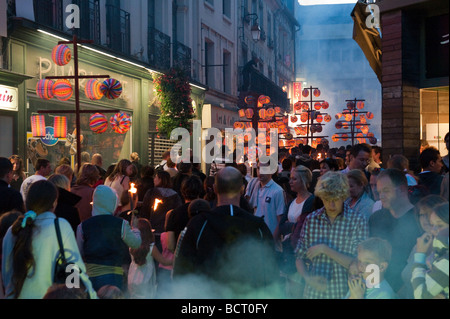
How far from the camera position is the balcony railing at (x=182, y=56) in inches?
813

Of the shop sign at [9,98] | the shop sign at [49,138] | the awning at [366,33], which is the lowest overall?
the shop sign at [49,138]

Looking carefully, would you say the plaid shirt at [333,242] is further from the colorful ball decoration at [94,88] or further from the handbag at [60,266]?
the colorful ball decoration at [94,88]

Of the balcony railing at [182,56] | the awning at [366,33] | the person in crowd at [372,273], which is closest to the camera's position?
the person in crowd at [372,273]

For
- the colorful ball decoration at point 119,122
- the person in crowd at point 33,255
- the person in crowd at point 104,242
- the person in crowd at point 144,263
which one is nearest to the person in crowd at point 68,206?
the person in crowd at point 144,263

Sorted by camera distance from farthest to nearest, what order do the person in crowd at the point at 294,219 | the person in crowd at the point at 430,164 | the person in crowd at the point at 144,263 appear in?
the person in crowd at the point at 144,263 < the person in crowd at the point at 430,164 < the person in crowd at the point at 294,219

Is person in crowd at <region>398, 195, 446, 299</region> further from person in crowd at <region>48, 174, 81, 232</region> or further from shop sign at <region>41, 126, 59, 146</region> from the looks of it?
shop sign at <region>41, 126, 59, 146</region>

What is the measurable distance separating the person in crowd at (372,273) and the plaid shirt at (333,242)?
0.91 feet

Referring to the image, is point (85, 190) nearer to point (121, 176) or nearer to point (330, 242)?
point (121, 176)

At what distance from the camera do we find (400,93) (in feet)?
30.2
